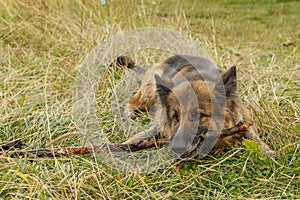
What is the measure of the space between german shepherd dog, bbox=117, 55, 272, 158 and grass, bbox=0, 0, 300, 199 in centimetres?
14

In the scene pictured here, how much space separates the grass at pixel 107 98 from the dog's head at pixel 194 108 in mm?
191

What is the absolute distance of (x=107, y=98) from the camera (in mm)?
4297

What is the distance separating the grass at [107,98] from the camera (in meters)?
2.98

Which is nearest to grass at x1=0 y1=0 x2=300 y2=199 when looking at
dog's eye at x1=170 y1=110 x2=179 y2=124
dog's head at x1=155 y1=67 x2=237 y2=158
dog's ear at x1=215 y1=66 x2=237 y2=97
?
dog's head at x1=155 y1=67 x2=237 y2=158

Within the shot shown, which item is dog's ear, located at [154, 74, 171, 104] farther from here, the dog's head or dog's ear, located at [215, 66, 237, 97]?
dog's ear, located at [215, 66, 237, 97]

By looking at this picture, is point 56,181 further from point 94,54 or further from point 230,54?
point 230,54

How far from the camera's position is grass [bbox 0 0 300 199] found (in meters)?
2.98

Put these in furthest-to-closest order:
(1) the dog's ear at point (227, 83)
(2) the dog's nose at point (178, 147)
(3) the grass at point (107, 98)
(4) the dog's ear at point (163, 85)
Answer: (4) the dog's ear at point (163, 85) → (1) the dog's ear at point (227, 83) → (2) the dog's nose at point (178, 147) → (3) the grass at point (107, 98)

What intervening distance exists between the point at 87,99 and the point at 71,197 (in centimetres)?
148

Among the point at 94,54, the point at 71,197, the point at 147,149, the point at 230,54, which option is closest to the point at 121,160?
the point at 147,149

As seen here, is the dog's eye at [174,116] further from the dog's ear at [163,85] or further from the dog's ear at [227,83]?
the dog's ear at [227,83]

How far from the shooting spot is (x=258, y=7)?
26.7 feet

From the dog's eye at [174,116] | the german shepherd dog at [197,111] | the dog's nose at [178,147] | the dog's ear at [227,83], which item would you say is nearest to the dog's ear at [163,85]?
the german shepherd dog at [197,111]

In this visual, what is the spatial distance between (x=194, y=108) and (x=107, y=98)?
1.28 metres
